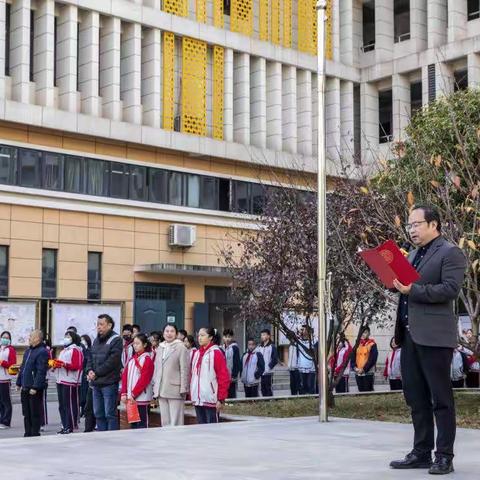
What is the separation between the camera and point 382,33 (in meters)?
39.6

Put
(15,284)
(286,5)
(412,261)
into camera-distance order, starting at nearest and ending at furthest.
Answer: (412,261)
(15,284)
(286,5)

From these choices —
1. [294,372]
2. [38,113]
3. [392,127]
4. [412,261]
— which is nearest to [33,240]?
[38,113]

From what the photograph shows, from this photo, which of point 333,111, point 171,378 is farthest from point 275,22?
point 171,378

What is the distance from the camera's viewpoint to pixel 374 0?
132 ft

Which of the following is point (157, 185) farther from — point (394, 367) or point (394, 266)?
point (394, 266)

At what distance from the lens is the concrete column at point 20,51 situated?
97.5ft

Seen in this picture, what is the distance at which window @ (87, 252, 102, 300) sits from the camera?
31719 mm

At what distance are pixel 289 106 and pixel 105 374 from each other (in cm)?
2559

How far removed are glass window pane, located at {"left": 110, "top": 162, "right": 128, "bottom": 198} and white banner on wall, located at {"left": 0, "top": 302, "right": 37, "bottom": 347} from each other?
17.2ft

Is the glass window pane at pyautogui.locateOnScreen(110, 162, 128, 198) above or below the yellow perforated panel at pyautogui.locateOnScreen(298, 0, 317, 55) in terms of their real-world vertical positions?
below

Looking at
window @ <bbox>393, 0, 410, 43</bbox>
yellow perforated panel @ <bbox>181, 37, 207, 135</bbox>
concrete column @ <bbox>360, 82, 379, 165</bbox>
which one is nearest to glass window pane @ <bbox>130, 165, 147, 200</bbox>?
yellow perforated panel @ <bbox>181, 37, 207, 135</bbox>

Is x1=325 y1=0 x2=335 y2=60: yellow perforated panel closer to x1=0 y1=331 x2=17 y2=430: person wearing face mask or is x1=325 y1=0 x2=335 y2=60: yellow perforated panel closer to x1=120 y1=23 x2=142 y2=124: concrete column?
x1=120 y1=23 x2=142 y2=124: concrete column

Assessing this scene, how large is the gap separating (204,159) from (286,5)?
7.23 meters

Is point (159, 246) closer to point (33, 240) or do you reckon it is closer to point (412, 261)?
point (33, 240)
